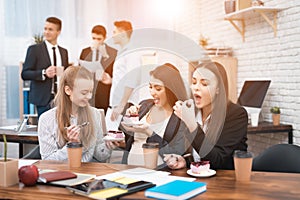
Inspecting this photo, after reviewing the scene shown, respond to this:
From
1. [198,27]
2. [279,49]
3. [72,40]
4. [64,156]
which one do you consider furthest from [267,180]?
[72,40]

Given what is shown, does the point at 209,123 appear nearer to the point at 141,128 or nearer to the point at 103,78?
the point at 141,128

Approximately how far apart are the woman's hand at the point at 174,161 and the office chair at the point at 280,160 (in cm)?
57

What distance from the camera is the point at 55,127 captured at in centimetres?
204

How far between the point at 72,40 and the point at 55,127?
383 cm

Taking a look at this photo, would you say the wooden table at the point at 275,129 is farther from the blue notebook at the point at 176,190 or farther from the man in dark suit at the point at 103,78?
the blue notebook at the point at 176,190

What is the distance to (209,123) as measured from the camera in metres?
1.92

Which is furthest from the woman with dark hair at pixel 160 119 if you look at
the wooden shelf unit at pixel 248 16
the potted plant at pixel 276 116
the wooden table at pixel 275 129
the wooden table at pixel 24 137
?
the wooden shelf unit at pixel 248 16

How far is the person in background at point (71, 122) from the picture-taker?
1.96 m

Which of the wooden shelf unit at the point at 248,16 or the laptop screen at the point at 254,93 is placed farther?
the laptop screen at the point at 254,93

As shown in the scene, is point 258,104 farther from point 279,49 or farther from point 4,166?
point 4,166

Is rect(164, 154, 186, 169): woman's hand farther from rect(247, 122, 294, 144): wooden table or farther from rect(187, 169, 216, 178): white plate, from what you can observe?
rect(247, 122, 294, 144): wooden table

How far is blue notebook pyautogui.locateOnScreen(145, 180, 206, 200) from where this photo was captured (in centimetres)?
130

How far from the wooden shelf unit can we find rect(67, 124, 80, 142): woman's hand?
89.3 inches

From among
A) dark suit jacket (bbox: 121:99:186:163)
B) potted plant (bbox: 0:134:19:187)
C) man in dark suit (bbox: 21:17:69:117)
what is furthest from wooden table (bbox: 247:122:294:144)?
potted plant (bbox: 0:134:19:187)
